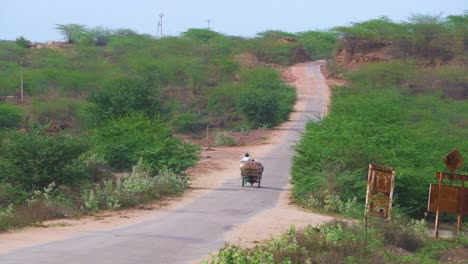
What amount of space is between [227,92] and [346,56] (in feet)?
86.7

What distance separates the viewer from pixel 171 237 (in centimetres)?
1662

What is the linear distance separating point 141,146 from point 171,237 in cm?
1349

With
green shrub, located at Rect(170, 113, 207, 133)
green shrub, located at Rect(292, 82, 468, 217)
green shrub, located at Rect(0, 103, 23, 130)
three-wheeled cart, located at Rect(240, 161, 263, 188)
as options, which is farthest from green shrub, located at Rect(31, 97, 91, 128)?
three-wheeled cart, located at Rect(240, 161, 263, 188)

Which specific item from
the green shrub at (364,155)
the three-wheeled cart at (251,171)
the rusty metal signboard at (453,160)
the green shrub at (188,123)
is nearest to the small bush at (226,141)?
the green shrub at (188,123)

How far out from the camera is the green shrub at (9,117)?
1897 inches

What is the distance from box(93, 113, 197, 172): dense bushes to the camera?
29047mm

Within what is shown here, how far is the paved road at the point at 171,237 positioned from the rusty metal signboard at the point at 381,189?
3271 millimetres

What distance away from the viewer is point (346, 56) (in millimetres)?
91250

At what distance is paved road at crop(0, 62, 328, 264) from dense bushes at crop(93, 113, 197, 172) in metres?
1.90

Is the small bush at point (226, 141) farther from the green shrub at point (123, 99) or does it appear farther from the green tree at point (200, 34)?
the green tree at point (200, 34)

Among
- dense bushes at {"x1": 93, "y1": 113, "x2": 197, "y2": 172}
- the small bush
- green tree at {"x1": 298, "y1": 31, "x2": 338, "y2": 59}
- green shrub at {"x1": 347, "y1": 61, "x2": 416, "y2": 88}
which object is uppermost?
green tree at {"x1": 298, "y1": 31, "x2": 338, "y2": 59}

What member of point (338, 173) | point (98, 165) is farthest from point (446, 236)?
point (98, 165)

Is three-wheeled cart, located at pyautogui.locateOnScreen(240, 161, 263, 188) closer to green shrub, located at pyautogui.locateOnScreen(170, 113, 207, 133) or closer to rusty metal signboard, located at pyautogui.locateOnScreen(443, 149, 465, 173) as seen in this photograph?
rusty metal signboard, located at pyautogui.locateOnScreen(443, 149, 465, 173)

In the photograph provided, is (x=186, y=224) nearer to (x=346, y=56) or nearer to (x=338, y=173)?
(x=338, y=173)
